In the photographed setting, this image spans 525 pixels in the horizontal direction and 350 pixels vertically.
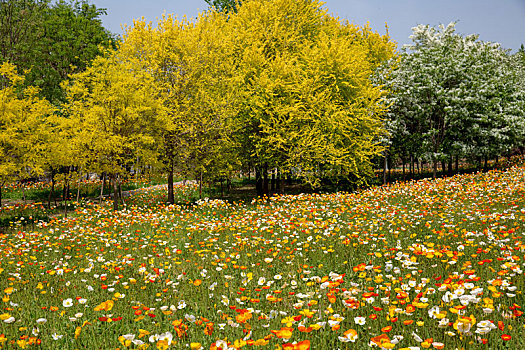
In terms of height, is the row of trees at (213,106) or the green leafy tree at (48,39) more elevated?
the green leafy tree at (48,39)

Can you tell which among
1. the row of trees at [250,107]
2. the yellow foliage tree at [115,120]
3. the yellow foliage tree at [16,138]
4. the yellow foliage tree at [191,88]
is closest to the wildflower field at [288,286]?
the yellow foliage tree at [115,120]

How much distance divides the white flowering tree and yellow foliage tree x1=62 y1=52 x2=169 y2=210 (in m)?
13.9

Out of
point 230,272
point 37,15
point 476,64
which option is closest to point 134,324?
point 230,272

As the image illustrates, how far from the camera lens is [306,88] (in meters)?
16.5

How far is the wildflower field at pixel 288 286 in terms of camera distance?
320cm

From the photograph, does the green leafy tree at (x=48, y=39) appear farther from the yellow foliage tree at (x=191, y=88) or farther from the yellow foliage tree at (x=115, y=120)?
the yellow foliage tree at (x=115, y=120)

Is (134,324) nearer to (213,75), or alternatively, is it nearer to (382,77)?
(213,75)

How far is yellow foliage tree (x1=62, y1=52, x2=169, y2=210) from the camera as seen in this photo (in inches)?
549

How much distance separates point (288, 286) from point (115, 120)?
12259mm

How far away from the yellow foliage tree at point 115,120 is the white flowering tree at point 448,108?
1395cm

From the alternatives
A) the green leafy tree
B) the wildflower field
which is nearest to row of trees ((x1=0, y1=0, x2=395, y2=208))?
the wildflower field

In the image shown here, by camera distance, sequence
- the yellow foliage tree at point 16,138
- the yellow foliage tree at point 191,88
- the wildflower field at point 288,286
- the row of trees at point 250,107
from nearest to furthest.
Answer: the wildflower field at point 288,286, the yellow foliage tree at point 16,138, the row of trees at point 250,107, the yellow foliage tree at point 191,88

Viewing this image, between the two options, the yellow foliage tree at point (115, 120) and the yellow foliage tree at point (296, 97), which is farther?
the yellow foliage tree at point (296, 97)

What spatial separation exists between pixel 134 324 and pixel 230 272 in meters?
1.99
